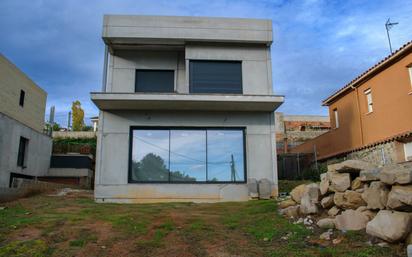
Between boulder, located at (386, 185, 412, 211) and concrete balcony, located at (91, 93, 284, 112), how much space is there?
25.3ft

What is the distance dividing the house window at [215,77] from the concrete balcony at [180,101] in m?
1.03

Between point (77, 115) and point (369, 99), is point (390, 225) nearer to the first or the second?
point (369, 99)

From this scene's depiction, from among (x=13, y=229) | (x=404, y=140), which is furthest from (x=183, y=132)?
(x=404, y=140)

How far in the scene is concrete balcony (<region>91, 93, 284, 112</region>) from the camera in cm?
1376

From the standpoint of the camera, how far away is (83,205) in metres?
12.8

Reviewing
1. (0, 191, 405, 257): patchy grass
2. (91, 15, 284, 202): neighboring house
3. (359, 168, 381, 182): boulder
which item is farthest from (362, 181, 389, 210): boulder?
(91, 15, 284, 202): neighboring house

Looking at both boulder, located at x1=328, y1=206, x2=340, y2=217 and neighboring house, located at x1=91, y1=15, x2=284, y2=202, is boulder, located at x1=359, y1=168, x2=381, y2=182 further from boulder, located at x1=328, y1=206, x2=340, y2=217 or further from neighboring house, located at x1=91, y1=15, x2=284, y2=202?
neighboring house, located at x1=91, y1=15, x2=284, y2=202

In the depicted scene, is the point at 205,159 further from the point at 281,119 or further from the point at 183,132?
the point at 281,119

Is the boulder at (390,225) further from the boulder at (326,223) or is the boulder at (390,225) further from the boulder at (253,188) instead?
the boulder at (253,188)

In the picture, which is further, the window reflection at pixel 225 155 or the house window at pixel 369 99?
the house window at pixel 369 99

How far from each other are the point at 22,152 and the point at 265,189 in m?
16.5

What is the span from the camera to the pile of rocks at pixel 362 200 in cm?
651

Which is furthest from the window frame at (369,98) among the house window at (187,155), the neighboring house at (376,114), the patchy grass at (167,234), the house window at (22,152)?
the house window at (22,152)

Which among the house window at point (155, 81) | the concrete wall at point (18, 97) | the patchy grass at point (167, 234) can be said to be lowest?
the patchy grass at point (167, 234)
